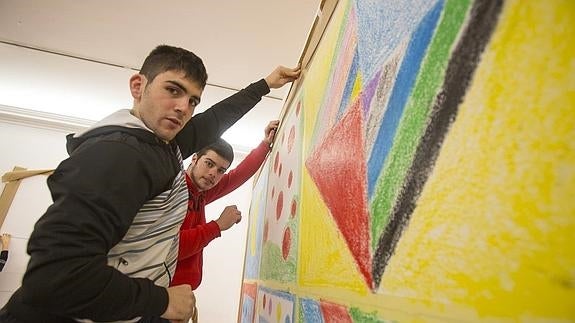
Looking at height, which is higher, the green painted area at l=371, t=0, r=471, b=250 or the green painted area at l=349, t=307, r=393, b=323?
the green painted area at l=371, t=0, r=471, b=250

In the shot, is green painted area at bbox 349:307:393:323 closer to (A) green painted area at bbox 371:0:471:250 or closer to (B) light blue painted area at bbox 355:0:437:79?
Answer: (A) green painted area at bbox 371:0:471:250

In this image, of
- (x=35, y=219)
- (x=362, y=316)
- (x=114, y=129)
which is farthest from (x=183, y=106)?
(x=35, y=219)

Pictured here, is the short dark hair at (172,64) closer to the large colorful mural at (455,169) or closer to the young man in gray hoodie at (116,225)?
the young man in gray hoodie at (116,225)

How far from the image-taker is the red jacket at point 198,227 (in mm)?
917

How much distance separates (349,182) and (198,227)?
71cm

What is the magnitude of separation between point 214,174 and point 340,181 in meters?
0.85

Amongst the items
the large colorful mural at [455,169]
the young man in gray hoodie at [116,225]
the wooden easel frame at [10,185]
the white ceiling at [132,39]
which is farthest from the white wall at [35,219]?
the large colorful mural at [455,169]

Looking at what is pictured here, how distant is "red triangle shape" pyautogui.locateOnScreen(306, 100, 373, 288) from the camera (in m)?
0.32

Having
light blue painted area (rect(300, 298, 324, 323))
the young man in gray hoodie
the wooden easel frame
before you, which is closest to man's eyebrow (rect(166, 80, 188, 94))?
the young man in gray hoodie

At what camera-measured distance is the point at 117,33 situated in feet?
5.35

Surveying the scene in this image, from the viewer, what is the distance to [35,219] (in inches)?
96.7

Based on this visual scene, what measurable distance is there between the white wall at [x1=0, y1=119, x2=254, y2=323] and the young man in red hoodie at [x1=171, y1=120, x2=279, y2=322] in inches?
58.9

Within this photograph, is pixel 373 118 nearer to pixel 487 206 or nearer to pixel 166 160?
pixel 487 206

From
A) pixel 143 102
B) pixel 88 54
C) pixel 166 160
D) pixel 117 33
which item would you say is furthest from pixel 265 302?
pixel 88 54
